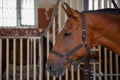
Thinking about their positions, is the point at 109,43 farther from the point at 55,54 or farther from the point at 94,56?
the point at 94,56

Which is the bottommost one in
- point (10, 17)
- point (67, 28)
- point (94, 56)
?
point (94, 56)

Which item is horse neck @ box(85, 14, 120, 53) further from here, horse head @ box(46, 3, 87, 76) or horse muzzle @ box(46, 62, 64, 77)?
horse muzzle @ box(46, 62, 64, 77)

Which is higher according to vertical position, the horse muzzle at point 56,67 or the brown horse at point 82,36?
the brown horse at point 82,36

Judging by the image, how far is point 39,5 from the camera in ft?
21.0

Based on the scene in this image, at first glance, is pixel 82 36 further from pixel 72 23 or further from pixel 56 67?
pixel 56 67

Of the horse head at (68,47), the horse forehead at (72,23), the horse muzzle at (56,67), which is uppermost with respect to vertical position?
the horse forehead at (72,23)

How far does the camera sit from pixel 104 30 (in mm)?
1708

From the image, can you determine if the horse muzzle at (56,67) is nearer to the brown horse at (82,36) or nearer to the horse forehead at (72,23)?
the brown horse at (82,36)

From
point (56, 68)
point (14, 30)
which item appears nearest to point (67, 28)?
point (56, 68)

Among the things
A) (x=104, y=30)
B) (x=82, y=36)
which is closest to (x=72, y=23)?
(x=82, y=36)

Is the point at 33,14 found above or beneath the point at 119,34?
above

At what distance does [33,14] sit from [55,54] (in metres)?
4.86

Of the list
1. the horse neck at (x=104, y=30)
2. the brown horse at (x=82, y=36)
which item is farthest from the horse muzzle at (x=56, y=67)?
the horse neck at (x=104, y=30)

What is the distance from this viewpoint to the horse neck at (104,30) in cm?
169
